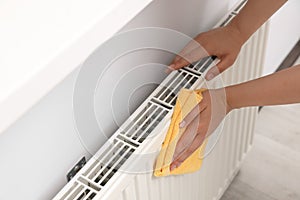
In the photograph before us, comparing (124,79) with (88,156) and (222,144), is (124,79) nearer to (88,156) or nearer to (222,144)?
(88,156)

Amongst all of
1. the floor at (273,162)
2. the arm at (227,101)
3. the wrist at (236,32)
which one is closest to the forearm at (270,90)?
the arm at (227,101)

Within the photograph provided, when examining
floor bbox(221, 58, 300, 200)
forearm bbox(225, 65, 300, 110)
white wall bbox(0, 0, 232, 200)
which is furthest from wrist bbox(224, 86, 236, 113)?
floor bbox(221, 58, 300, 200)

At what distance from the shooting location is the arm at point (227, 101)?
0.76m

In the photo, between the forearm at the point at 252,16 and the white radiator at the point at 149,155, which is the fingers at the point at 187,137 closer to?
Answer: the white radiator at the point at 149,155

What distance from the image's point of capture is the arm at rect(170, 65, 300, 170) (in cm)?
76

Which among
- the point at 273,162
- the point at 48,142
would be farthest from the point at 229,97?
the point at 273,162

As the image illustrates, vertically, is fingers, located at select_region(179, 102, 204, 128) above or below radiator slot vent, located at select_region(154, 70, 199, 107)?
below

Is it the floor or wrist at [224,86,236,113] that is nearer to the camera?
wrist at [224,86,236,113]

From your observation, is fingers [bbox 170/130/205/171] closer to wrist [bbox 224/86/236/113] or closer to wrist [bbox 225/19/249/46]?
wrist [bbox 224/86/236/113]

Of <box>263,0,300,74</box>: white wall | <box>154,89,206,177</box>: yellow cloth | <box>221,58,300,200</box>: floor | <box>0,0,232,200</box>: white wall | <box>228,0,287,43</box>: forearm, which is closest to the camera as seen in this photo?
<box>0,0,232,200</box>: white wall

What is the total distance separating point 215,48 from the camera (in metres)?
0.91

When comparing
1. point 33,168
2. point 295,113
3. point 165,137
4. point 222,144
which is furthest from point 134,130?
point 295,113

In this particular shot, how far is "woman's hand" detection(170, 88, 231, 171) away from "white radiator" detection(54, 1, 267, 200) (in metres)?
0.04

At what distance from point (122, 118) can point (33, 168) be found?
0.20 meters
